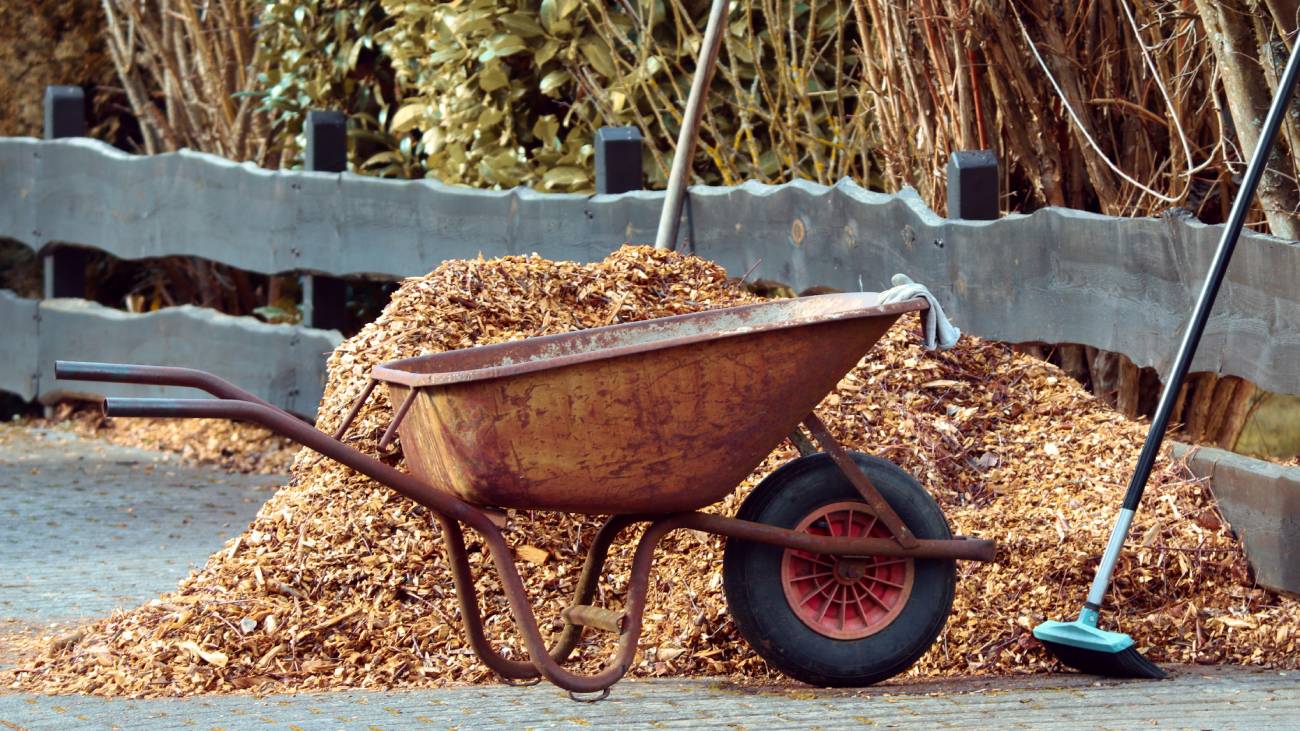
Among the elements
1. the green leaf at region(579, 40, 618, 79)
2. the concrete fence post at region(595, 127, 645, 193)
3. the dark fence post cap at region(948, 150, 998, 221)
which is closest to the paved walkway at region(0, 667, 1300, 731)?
the dark fence post cap at region(948, 150, 998, 221)

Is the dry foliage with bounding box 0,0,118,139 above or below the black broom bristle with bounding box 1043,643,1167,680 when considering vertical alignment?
above

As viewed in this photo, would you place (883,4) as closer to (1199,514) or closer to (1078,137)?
(1078,137)

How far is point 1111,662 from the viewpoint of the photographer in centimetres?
395

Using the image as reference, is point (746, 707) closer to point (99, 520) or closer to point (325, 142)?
point (99, 520)

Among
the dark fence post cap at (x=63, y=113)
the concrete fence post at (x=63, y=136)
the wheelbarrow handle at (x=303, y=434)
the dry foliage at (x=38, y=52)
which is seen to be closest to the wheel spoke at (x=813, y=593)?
the wheelbarrow handle at (x=303, y=434)

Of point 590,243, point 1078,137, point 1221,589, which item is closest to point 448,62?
point 590,243

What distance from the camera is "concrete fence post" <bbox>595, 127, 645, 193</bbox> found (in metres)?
6.77

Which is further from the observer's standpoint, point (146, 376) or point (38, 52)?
point (38, 52)

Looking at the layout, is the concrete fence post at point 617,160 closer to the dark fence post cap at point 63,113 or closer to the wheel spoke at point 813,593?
the wheel spoke at point 813,593

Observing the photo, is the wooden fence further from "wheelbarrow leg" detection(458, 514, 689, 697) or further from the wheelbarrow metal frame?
"wheelbarrow leg" detection(458, 514, 689, 697)

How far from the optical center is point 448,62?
314 inches

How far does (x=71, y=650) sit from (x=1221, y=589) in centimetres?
283

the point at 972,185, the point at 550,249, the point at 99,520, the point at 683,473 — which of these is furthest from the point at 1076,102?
the point at 99,520

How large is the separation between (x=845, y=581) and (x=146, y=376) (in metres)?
1.56
